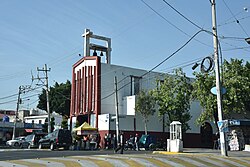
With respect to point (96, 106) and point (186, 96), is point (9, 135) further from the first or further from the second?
point (186, 96)

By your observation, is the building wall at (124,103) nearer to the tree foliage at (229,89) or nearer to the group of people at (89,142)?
the group of people at (89,142)

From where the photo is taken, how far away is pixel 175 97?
39.5 metres

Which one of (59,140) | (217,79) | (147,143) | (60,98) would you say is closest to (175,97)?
(147,143)

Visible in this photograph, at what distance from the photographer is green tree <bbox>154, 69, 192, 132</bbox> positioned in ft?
127

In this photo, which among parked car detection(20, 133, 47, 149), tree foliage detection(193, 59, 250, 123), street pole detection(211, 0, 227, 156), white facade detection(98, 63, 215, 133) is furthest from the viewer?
white facade detection(98, 63, 215, 133)

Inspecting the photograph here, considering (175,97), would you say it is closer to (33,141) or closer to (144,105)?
(144,105)

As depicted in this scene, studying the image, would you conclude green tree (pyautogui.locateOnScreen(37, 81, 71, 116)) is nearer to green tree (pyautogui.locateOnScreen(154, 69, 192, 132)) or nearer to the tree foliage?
green tree (pyautogui.locateOnScreen(154, 69, 192, 132))

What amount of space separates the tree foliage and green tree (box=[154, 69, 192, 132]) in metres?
3.06

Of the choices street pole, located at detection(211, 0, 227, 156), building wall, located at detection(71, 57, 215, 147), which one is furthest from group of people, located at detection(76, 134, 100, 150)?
street pole, located at detection(211, 0, 227, 156)

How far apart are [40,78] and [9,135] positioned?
2027 cm

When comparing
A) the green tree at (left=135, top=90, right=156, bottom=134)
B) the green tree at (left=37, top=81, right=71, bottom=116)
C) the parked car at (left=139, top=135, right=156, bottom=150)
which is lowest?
the parked car at (left=139, top=135, right=156, bottom=150)

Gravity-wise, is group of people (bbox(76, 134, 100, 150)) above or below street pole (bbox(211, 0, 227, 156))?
below

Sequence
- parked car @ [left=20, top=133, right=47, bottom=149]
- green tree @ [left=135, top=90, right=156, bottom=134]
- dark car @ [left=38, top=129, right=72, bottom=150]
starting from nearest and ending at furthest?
dark car @ [left=38, top=129, right=72, bottom=150]
parked car @ [left=20, top=133, right=47, bottom=149]
green tree @ [left=135, top=90, right=156, bottom=134]

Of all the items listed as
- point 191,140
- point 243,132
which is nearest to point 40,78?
point 191,140
